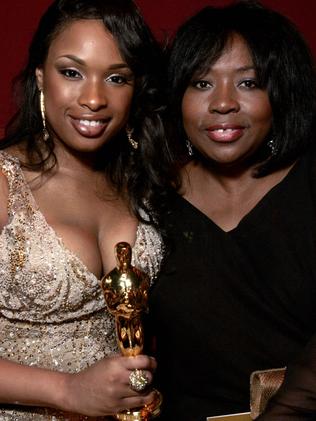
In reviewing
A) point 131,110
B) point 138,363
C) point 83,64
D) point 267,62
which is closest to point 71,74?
point 83,64

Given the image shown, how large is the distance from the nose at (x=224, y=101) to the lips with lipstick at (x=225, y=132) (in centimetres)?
3

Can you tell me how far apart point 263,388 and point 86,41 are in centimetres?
73

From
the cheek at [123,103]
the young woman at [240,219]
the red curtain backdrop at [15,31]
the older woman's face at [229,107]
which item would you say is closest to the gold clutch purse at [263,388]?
the young woman at [240,219]

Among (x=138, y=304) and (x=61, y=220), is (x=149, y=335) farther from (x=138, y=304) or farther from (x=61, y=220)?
(x=138, y=304)

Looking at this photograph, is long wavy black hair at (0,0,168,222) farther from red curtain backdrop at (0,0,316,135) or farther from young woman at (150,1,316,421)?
red curtain backdrop at (0,0,316,135)

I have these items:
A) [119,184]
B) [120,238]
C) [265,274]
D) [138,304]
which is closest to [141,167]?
[119,184]

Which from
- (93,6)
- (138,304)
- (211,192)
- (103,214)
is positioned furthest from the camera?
(211,192)

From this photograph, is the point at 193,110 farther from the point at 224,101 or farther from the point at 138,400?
the point at 138,400

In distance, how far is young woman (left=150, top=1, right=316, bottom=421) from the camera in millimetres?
1779

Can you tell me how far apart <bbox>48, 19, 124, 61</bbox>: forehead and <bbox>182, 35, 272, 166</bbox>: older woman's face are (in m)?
0.22

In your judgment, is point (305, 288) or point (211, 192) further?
point (211, 192)

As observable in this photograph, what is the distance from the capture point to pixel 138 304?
4.59 ft

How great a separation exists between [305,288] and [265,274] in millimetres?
89

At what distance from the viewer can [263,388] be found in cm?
157
